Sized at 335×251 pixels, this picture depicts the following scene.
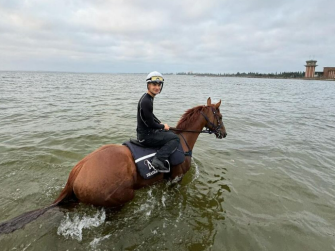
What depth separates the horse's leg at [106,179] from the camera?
3.84m

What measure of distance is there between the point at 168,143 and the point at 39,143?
727 cm

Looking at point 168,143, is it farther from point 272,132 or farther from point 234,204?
point 272,132

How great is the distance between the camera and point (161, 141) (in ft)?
15.8

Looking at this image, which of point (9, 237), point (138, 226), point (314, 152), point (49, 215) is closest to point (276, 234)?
point (138, 226)

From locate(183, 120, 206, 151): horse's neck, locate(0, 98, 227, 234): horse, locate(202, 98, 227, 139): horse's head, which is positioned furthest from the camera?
locate(202, 98, 227, 139): horse's head

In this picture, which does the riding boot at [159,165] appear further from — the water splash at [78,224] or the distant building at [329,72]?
the distant building at [329,72]

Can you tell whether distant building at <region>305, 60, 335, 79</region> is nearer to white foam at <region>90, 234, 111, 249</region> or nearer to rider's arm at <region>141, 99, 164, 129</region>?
rider's arm at <region>141, 99, 164, 129</region>

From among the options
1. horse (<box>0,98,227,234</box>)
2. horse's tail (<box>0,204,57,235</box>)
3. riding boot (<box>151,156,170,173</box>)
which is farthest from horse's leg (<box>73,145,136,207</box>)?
horse's tail (<box>0,204,57,235</box>)

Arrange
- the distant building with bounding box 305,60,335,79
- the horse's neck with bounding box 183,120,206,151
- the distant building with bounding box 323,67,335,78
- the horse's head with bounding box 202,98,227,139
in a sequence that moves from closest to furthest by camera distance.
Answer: the horse's neck with bounding box 183,120,206,151 → the horse's head with bounding box 202,98,227,139 → the distant building with bounding box 323,67,335,78 → the distant building with bounding box 305,60,335,79

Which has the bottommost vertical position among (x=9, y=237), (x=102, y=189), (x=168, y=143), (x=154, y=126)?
(x=9, y=237)

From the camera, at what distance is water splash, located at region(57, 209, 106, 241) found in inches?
162

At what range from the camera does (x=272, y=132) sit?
12742mm

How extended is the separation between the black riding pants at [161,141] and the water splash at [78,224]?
1826 mm

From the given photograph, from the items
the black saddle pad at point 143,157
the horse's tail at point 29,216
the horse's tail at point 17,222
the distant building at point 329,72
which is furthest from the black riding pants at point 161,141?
the distant building at point 329,72
